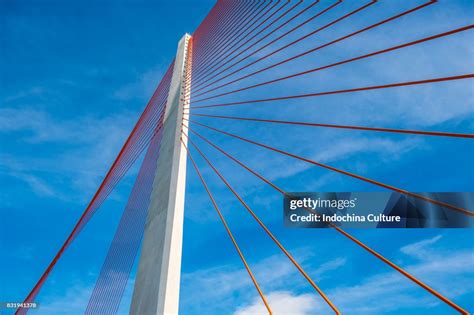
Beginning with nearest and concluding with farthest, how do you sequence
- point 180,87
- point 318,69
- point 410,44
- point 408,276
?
point 408,276 → point 410,44 → point 318,69 → point 180,87

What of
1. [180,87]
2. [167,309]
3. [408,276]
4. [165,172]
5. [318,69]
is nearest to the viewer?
[408,276]

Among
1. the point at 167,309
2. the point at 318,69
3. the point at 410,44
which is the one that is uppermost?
the point at 318,69

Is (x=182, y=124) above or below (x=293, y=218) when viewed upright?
above

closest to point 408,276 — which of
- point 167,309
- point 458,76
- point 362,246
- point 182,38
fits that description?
point 362,246

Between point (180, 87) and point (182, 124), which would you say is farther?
point (180, 87)

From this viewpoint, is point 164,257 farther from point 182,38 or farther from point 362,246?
point 182,38

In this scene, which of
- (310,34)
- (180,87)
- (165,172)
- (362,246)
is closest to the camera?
(362,246)

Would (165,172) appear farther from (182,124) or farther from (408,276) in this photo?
(408,276)

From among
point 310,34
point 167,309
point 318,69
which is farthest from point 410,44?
point 167,309

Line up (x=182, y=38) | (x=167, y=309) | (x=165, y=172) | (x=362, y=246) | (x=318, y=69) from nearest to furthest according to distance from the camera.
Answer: (x=362, y=246), (x=167, y=309), (x=318, y=69), (x=165, y=172), (x=182, y=38)
